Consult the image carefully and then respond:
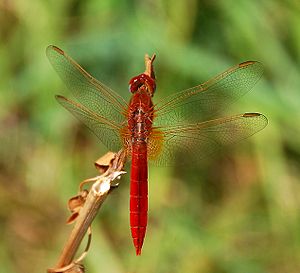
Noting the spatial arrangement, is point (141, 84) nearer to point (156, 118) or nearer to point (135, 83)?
point (135, 83)

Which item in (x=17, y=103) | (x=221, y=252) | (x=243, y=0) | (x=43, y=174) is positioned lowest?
(x=221, y=252)

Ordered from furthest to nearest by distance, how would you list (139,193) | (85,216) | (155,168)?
(155,168) → (139,193) → (85,216)

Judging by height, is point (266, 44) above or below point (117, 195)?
above

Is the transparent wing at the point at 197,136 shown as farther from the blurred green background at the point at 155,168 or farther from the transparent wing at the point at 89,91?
the blurred green background at the point at 155,168

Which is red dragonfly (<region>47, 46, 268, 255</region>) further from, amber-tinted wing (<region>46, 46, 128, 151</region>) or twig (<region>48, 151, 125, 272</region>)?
twig (<region>48, 151, 125, 272</region>)

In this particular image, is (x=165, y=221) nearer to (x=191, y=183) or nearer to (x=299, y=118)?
(x=191, y=183)

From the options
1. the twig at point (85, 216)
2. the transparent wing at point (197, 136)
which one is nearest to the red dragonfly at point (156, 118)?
the transparent wing at point (197, 136)

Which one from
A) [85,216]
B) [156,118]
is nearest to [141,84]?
[156,118]

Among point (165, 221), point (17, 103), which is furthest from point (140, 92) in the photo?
point (17, 103)

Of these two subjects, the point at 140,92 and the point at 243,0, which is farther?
the point at 243,0
